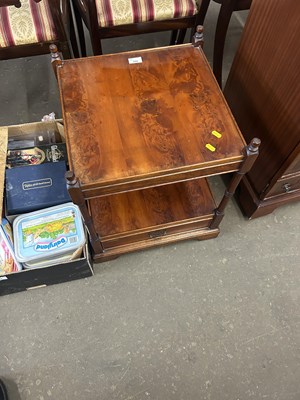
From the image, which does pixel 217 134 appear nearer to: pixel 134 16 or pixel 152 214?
pixel 152 214

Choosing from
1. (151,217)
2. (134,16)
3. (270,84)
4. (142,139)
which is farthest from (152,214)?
(134,16)

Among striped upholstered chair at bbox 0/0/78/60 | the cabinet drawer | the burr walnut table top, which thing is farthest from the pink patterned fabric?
the cabinet drawer

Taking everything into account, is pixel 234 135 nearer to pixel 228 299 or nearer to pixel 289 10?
pixel 289 10

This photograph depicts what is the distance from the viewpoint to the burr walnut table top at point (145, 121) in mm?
754

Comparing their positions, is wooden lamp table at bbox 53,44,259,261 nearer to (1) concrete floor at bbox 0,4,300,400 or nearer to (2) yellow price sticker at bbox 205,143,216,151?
(2) yellow price sticker at bbox 205,143,216,151

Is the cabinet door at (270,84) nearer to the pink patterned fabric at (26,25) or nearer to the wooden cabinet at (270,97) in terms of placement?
the wooden cabinet at (270,97)

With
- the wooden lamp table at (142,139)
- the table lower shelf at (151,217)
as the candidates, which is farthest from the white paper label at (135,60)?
the table lower shelf at (151,217)

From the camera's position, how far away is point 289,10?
761mm

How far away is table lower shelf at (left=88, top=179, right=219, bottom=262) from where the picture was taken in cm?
102

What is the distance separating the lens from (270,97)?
35.8 inches

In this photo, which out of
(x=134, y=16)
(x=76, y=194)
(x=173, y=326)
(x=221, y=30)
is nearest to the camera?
(x=76, y=194)

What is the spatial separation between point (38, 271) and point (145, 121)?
0.56 m

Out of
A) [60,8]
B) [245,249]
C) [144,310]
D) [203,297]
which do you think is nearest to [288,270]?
[245,249]

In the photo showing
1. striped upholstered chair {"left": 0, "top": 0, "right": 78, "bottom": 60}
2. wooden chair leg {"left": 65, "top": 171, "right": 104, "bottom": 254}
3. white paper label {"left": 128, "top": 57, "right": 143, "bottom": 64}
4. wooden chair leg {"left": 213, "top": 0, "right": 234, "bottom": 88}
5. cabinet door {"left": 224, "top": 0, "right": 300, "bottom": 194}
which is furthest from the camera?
wooden chair leg {"left": 213, "top": 0, "right": 234, "bottom": 88}
